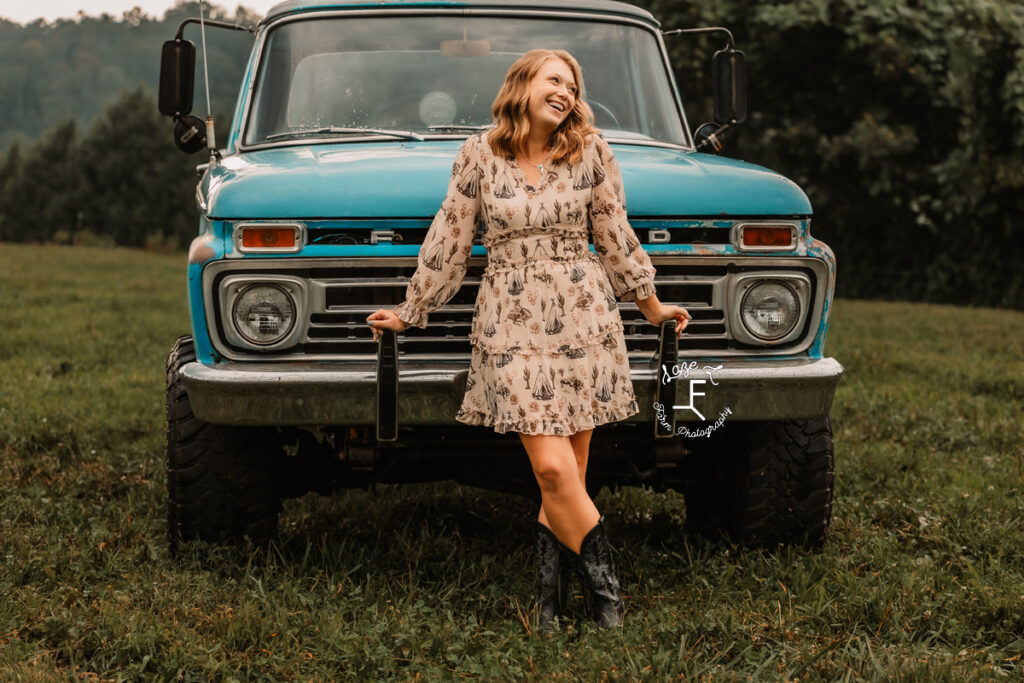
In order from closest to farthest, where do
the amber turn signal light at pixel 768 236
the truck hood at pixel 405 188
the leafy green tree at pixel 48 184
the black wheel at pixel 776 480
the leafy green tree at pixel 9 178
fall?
the truck hood at pixel 405 188
the amber turn signal light at pixel 768 236
the black wheel at pixel 776 480
the leafy green tree at pixel 9 178
the leafy green tree at pixel 48 184

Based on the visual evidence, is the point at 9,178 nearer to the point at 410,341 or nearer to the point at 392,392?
the point at 410,341

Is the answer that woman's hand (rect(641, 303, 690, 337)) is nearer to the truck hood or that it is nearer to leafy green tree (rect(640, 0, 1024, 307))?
the truck hood

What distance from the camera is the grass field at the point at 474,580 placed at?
312cm

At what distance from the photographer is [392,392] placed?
329 cm

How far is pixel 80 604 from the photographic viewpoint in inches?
137

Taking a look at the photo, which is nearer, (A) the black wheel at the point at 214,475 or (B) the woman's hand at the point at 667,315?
(B) the woman's hand at the point at 667,315

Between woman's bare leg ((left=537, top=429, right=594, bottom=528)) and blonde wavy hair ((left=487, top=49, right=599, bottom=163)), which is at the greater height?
blonde wavy hair ((left=487, top=49, right=599, bottom=163))

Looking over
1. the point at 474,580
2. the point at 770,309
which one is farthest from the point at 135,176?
the point at 770,309

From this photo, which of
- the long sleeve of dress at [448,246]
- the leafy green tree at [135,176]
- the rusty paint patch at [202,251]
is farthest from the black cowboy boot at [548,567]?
the leafy green tree at [135,176]

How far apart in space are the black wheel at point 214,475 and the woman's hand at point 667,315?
1.41m

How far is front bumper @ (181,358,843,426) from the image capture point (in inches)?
133

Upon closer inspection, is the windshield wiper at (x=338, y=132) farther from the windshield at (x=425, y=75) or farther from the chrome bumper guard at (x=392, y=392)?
the chrome bumper guard at (x=392, y=392)

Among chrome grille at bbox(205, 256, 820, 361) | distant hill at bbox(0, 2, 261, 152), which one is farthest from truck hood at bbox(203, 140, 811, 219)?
distant hill at bbox(0, 2, 261, 152)

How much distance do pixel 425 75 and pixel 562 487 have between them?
2.02 meters
